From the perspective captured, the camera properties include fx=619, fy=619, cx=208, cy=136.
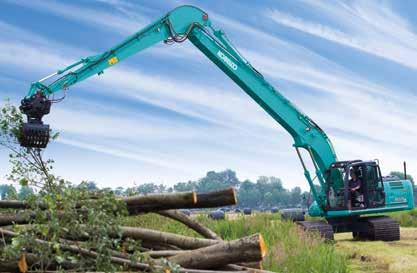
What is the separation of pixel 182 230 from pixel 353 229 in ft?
29.5

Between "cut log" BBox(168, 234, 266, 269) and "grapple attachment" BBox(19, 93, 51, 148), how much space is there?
332 inches

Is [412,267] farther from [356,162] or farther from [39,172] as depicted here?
[39,172]

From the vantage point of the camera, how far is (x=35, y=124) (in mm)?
14133

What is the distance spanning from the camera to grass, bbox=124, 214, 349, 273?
10148 mm

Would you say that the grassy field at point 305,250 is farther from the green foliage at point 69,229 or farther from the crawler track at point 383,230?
the green foliage at point 69,229

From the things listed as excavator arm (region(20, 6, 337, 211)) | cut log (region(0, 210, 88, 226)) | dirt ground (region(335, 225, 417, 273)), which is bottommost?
dirt ground (region(335, 225, 417, 273))

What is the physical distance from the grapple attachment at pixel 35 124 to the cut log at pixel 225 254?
27.7 feet

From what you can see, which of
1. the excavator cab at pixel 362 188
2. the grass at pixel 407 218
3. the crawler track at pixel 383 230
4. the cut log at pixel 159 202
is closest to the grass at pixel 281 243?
the cut log at pixel 159 202

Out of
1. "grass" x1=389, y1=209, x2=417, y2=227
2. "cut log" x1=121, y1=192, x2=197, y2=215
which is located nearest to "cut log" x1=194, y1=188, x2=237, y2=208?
"cut log" x1=121, y1=192, x2=197, y2=215

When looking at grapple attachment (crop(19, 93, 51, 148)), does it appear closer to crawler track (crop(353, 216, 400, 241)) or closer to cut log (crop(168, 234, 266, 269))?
cut log (crop(168, 234, 266, 269))

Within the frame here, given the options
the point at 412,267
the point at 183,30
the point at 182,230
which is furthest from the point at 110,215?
the point at 183,30

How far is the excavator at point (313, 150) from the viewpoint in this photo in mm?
17906

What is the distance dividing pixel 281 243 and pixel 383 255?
14.3 ft

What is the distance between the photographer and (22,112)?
572 inches
